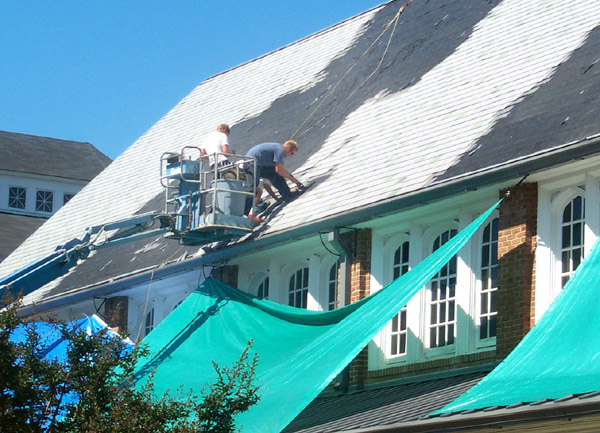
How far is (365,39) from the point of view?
29.3 metres

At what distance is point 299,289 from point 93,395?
25.5 ft

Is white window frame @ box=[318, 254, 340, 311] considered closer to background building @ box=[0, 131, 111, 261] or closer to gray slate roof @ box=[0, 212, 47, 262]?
gray slate roof @ box=[0, 212, 47, 262]

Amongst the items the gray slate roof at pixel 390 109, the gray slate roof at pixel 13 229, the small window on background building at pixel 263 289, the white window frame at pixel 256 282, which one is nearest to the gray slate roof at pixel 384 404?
the gray slate roof at pixel 390 109

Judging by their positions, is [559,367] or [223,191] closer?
[559,367]

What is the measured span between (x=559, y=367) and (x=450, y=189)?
547 centimetres

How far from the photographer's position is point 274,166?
23.1 m

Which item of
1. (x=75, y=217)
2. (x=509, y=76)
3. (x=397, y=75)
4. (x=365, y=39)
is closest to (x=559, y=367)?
(x=509, y=76)

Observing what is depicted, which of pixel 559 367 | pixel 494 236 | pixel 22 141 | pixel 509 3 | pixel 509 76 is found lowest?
pixel 559 367

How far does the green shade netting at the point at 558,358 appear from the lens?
44.6 feet

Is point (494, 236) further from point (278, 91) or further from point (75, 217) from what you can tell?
point (75, 217)

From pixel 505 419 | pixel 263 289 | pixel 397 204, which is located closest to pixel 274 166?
pixel 263 289

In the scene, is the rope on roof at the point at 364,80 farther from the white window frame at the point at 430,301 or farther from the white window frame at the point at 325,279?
the white window frame at the point at 430,301

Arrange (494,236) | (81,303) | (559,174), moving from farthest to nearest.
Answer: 1. (81,303)
2. (494,236)
3. (559,174)

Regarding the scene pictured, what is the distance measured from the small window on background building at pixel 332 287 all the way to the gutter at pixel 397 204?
109 cm
